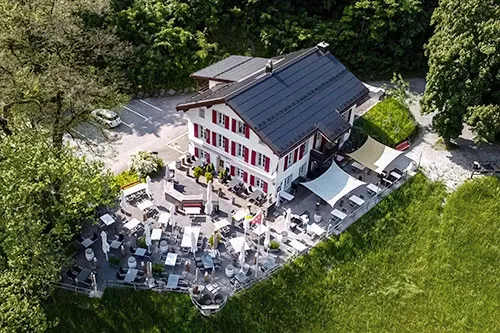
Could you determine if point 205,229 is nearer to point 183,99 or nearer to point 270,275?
point 270,275

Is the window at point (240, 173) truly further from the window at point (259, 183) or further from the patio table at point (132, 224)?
the patio table at point (132, 224)

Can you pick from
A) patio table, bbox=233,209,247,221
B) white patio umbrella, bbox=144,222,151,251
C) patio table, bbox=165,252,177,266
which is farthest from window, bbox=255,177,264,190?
white patio umbrella, bbox=144,222,151,251

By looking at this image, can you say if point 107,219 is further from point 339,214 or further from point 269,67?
point 339,214

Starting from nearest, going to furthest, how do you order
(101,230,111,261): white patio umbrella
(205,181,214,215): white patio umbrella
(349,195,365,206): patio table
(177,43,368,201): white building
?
(101,230,111,261): white patio umbrella < (177,43,368,201): white building < (205,181,214,215): white patio umbrella < (349,195,365,206): patio table

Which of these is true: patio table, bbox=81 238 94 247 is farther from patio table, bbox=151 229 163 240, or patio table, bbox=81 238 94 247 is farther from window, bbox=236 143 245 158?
window, bbox=236 143 245 158

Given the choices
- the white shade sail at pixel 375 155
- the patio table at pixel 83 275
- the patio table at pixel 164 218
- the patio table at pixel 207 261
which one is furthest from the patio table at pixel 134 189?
the white shade sail at pixel 375 155

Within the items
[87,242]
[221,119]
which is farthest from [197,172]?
[87,242]
